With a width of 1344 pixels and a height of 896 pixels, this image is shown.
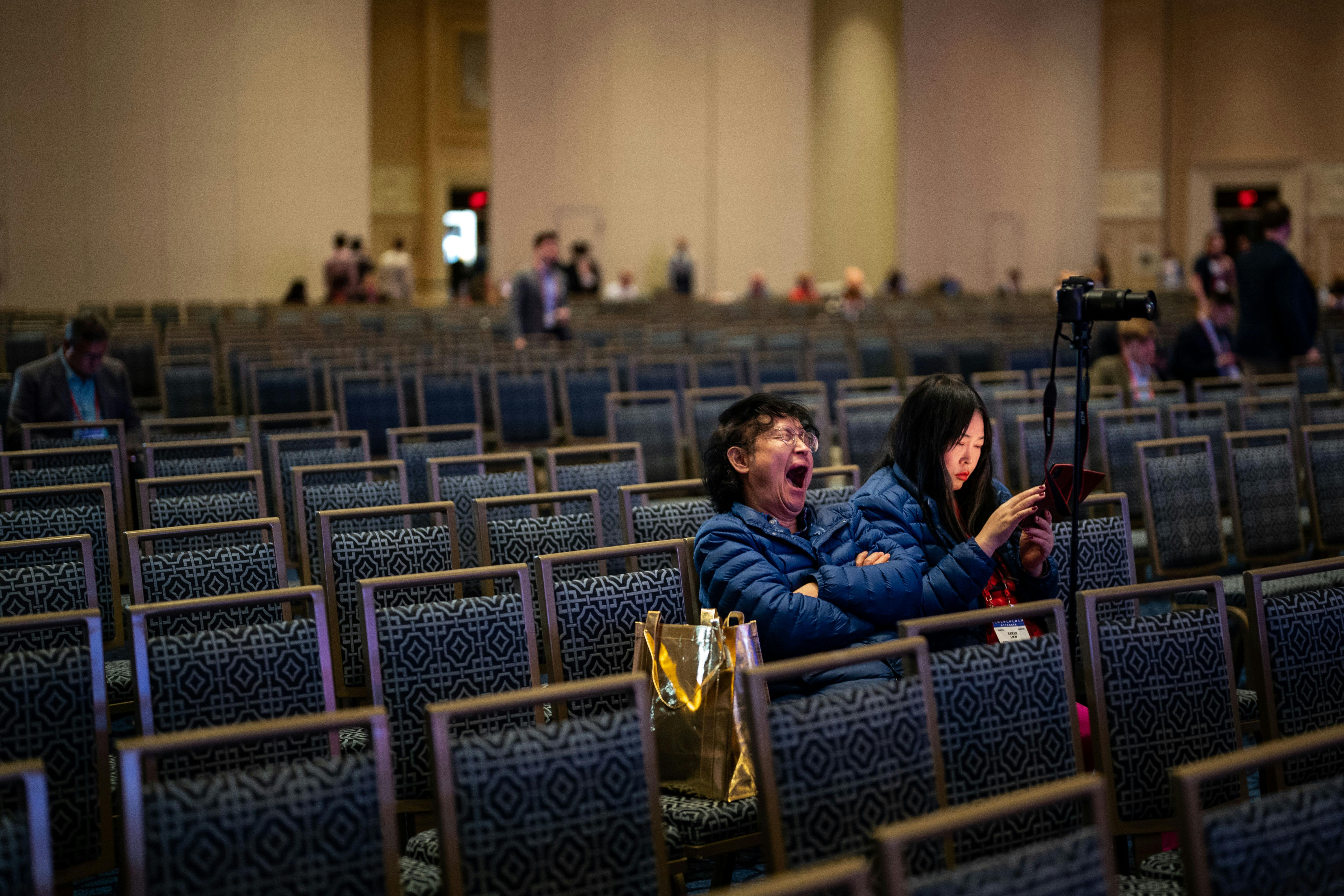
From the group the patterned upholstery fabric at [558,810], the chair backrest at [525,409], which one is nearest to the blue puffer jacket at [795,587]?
the patterned upholstery fabric at [558,810]

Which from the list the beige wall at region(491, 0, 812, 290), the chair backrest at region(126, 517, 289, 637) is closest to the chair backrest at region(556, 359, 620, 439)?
the chair backrest at region(126, 517, 289, 637)

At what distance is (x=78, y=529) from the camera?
3.47 metres

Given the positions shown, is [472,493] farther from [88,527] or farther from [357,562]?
[88,527]

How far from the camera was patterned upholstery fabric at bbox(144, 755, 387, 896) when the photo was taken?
164cm

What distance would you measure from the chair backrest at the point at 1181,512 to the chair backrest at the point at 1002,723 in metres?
2.13

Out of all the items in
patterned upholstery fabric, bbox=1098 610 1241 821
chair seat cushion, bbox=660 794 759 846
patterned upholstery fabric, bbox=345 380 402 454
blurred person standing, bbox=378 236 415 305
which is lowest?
chair seat cushion, bbox=660 794 759 846

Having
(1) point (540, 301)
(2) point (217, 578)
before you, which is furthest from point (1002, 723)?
(1) point (540, 301)

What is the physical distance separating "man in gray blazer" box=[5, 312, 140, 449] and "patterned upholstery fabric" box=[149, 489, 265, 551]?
1822mm

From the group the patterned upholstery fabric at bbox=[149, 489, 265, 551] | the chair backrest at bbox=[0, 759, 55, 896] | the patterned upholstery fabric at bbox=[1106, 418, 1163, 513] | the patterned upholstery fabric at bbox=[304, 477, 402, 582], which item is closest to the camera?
the chair backrest at bbox=[0, 759, 55, 896]

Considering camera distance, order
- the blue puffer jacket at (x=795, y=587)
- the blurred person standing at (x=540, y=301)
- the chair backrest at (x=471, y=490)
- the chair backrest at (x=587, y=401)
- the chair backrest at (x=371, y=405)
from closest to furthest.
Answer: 1. the blue puffer jacket at (x=795, y=587)
2. the chair backrest at (x=471, y=490)
3. the chair backrest at (x=371, y=405)
4. the chair backrest at (x=587, y=401)
5. the blurred person standing at (x=540, y=301)

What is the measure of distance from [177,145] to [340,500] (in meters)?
14.1

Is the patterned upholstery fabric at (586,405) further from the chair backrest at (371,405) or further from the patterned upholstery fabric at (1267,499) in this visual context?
the patterned upholstery fabric at (1267,499)

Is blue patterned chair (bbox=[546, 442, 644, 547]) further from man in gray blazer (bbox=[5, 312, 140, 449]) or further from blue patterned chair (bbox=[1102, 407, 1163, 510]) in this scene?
man in gray blazer (bbox=[5, 312, 140, 449])

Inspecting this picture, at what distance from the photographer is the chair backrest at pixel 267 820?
5.37ft
